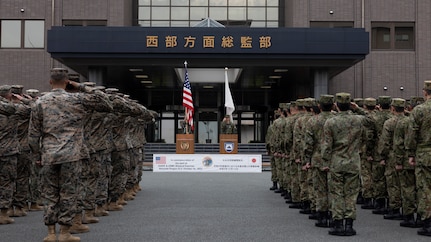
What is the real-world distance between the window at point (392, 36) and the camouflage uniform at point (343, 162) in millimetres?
27660

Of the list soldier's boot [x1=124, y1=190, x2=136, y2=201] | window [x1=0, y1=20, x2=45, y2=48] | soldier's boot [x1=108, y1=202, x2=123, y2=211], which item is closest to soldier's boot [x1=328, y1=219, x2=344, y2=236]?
soldier's boot [x1=108, y1=202, x2=123, y2=211]

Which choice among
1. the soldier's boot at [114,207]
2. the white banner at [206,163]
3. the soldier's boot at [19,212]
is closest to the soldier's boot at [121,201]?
the soldier's boot at [114,207]

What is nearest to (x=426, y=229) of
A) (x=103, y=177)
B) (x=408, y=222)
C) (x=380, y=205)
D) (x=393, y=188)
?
(x=408, y=222)

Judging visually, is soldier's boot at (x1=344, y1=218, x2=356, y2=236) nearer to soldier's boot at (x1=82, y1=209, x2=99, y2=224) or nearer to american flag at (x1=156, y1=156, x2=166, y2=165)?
soldier's boot at (x1=82, y1=209, x2=99, y2=224)

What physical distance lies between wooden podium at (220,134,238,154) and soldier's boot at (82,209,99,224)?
18761 millimetres

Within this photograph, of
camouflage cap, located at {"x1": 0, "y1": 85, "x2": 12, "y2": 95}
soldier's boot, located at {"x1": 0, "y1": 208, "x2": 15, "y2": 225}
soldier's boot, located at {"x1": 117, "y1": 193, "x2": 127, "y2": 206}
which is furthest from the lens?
soldier's boot, located at {"x1": 117, "y1": 193, "x2": 127, "y2": 206}

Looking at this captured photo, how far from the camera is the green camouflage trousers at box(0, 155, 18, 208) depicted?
9.39m

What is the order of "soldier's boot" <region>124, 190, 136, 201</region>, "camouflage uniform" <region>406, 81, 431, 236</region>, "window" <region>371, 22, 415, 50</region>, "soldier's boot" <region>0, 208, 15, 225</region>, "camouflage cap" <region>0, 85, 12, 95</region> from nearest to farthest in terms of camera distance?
1. "camouflage uniform" <region>406, 81, 431, 236</region>
2. "soldier's boot" <region>0, 208, 15, 225</region>
3. "camouflage cap" <region>0, 85, 12, 95</region>
4. "soldier's boot" <region>124, 190, 136, 201</region>
5. "window" <region>371, 22, 415, 50</region>

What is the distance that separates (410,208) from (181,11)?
29.2m

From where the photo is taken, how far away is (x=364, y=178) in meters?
11.4

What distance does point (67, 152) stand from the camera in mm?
7273

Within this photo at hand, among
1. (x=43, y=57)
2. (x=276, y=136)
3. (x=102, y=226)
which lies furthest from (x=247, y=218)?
(x=43, y=57)

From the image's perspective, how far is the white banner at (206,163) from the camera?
22.1 m

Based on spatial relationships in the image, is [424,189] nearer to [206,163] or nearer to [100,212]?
[100,212]
